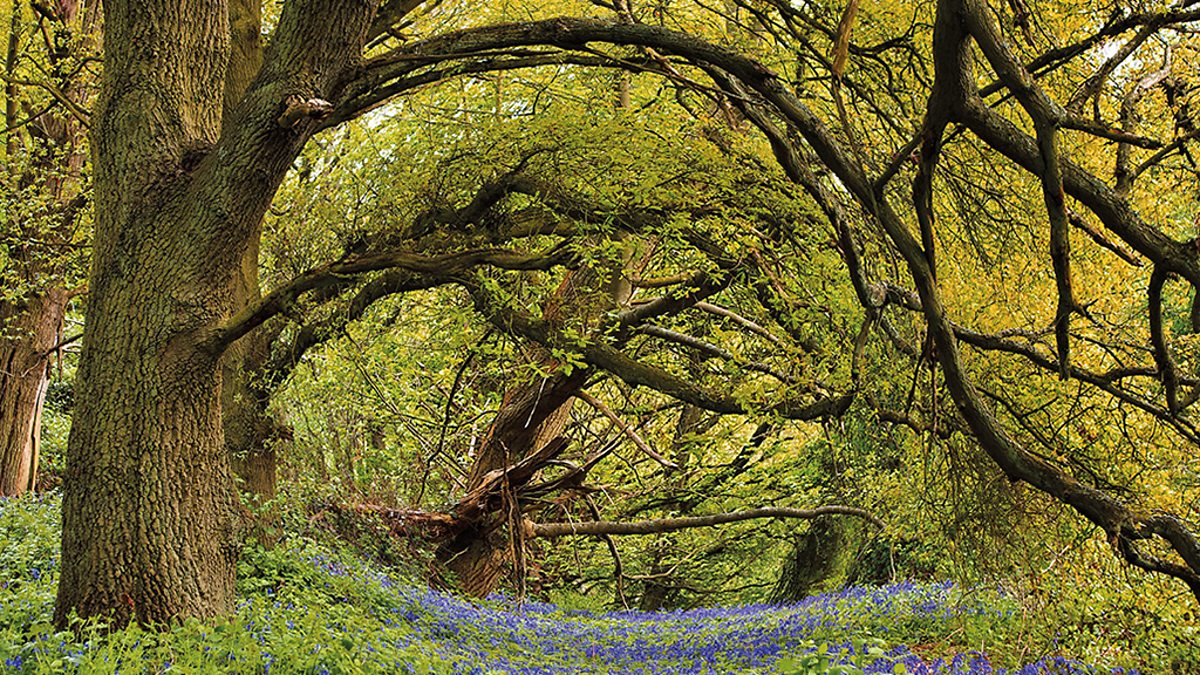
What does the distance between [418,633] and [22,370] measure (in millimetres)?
6414

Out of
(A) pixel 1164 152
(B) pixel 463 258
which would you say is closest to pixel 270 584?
(B) pixel 463 258

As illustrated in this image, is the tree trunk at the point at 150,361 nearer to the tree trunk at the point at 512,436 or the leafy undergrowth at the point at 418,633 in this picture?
the leafy undergrowth at the point at 418,633

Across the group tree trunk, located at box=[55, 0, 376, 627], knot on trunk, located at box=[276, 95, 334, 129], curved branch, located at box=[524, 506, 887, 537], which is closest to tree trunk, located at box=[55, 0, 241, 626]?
tree trunk, located at box=[55, 0, 376, 627]

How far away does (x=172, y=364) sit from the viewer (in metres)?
5.36

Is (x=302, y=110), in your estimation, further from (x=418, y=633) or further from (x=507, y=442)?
(x=507, y=442)

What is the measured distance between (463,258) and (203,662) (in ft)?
8.08

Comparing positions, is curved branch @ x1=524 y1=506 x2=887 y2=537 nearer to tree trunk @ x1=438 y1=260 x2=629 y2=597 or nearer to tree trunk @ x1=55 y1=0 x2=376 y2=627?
tree trunk @ x1=438 y1=260 x2=629 y2=597

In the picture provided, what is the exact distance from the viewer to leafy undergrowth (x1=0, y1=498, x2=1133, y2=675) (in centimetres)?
466

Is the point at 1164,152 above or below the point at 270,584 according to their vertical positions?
above

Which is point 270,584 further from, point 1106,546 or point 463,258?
point 1106,546

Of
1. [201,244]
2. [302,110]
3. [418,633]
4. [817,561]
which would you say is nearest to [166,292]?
[201,244]

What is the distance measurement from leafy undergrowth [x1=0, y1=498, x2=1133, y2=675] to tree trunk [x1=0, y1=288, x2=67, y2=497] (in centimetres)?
192

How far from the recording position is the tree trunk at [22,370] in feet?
37.2

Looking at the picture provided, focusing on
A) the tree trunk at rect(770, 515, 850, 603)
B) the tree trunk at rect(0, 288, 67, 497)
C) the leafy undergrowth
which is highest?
the tree trunk at rect(0, 288, 67, 497)
